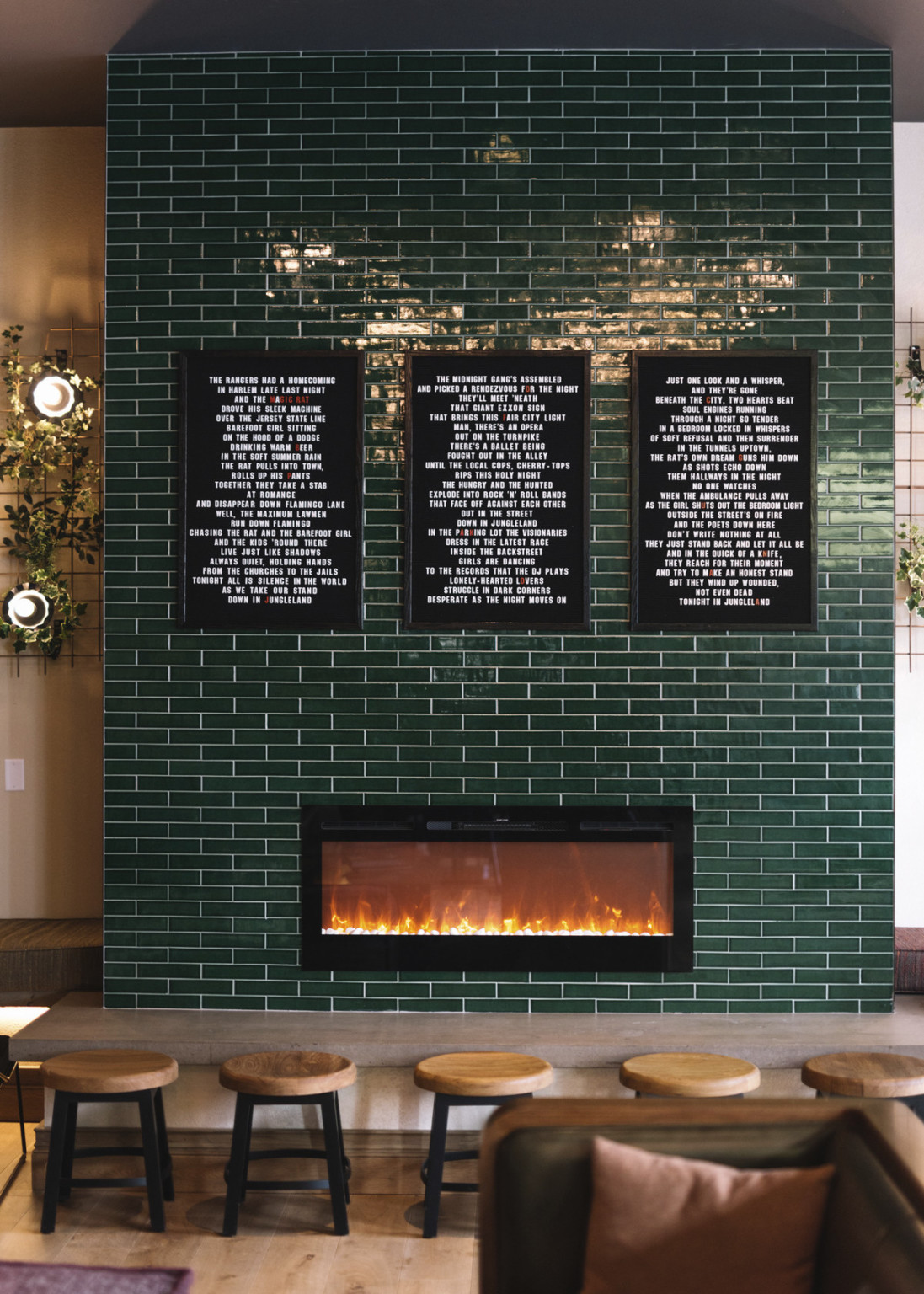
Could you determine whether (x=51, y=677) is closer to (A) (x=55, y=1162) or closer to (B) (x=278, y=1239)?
(A) (x=55, y=1162)

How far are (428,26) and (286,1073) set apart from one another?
3371 millimetres

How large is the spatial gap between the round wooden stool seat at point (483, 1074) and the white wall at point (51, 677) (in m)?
1.77

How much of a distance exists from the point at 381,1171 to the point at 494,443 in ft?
8.04

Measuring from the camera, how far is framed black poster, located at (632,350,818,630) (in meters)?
3.93

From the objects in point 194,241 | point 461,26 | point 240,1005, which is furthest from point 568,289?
point 240,1005

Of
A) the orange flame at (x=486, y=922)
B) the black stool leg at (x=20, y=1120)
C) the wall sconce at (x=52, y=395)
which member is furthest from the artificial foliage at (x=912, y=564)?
the black stool leg at (x=20, y=1120)

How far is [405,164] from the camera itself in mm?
3982

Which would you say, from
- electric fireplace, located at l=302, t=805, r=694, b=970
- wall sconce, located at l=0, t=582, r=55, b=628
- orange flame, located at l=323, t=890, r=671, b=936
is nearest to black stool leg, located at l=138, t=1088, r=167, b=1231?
electric fireplace, located at l=302, t=805, r=694, b=970

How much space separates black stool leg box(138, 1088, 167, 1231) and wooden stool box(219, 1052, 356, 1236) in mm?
197

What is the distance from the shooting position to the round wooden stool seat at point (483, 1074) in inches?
130

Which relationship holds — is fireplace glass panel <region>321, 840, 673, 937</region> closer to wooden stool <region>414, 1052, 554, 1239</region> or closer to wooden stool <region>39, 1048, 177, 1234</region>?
wooden stool <region>414, 1052, 554, 1239</region>

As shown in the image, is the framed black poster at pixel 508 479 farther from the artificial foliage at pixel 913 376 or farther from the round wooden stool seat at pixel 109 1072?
the round wooden stool seat at pixel 109 1072

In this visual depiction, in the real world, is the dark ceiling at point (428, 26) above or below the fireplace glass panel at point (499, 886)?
above

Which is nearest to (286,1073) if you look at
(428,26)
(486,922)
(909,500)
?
(486,922)
